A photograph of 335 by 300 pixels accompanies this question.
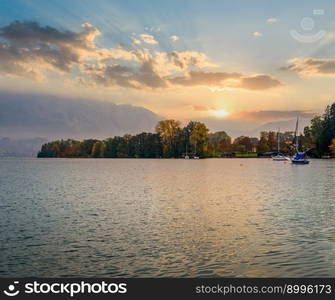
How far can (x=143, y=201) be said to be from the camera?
5438cm

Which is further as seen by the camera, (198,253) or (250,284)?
(198,253)

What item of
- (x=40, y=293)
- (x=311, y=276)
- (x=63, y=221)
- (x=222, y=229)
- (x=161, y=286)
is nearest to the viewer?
(x=40, y=293)

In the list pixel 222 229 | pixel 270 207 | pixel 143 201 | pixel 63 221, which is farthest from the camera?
pixel 143 201

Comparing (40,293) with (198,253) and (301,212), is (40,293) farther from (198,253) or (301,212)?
(301,212)

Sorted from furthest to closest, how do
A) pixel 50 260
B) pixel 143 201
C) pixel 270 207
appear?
1. pixel 143 201
2. pixel 270 207
3. pixel 50 260

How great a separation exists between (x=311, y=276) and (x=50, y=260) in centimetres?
1524

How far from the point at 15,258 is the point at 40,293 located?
6.83 m

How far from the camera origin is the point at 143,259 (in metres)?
25.0

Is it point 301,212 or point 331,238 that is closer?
point 331,238

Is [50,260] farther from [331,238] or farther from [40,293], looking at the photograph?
[331,238]

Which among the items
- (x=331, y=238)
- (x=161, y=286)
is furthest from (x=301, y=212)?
(x=161, y=286)

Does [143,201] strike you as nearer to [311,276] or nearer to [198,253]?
[198,253]

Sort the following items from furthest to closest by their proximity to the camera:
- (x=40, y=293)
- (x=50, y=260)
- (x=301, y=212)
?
1. (x=301, y=212)
2. (x=50, y=260)
3. (x=40, y=293)

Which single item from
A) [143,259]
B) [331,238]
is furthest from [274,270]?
[331,238]
